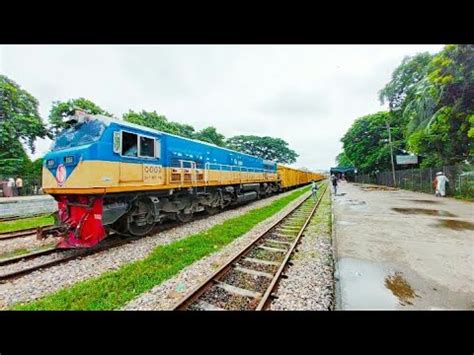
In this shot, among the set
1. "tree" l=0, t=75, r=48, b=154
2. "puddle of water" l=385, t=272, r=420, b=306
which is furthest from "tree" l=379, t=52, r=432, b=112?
"tree" l=0, t=75, r=48, b=154

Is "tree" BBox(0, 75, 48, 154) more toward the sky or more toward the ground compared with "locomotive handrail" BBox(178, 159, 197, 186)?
more toward the sky

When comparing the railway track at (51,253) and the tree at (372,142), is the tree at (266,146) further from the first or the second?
the railway track at (51,253)

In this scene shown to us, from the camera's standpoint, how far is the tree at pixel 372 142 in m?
30.9

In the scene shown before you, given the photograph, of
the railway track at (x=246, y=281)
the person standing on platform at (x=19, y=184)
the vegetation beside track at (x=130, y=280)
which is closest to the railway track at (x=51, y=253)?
the vegetation beside track at (x=130, y=280)

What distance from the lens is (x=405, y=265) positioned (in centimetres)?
400

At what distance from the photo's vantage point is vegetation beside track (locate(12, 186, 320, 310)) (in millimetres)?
2920

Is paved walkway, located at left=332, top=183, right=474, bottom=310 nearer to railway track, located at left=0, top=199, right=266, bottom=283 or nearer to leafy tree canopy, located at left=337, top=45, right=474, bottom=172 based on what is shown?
railway track, located at left=0, top=199, right=266, bottom=283

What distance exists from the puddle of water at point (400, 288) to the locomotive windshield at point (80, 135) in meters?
5.74

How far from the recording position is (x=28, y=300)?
10.2 feet

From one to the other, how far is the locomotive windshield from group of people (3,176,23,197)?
17.0 m
